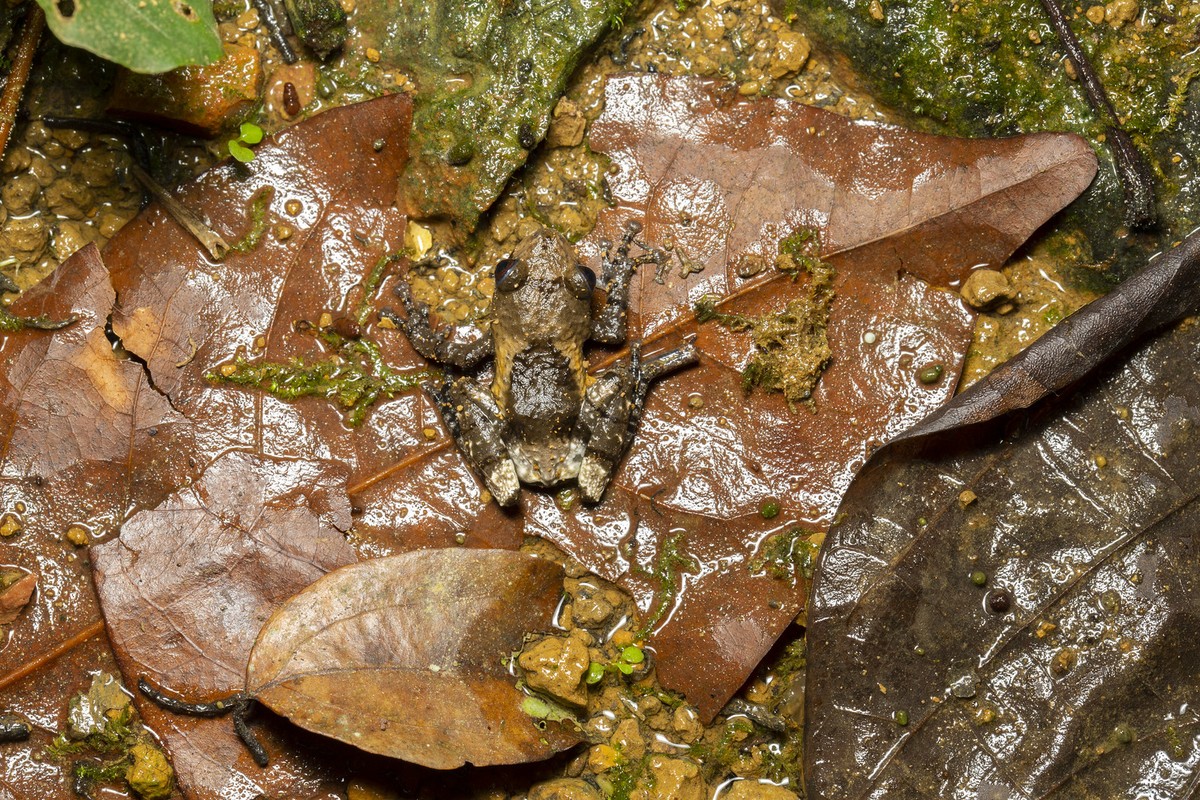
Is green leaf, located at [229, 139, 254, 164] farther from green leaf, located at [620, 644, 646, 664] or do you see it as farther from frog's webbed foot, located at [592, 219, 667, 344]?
green leaf, located at [620, 644, 646, 664]

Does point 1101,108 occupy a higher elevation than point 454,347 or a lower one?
higher

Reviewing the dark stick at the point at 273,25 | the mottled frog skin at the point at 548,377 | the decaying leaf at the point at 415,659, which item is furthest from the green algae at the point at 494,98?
the decaying leaf at the point at 415,659

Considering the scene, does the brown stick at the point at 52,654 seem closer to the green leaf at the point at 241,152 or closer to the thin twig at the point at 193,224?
the thin twig at the point at 193,224

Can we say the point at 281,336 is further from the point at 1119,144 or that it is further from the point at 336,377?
the point at 1119,144

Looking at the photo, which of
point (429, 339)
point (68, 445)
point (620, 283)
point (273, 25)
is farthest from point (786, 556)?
point (273, 25)

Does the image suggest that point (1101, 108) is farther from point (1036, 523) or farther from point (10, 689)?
point (10, 689)

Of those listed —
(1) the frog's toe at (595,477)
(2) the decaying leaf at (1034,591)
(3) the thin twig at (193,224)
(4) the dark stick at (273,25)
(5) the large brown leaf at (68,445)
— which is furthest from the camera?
→ (4) the dark stick at (273,25)

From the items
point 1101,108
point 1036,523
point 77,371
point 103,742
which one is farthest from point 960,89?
point 103,742
